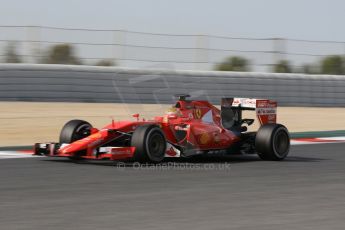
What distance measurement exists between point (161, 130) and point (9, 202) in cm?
297

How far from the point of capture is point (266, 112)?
1028 centimetres

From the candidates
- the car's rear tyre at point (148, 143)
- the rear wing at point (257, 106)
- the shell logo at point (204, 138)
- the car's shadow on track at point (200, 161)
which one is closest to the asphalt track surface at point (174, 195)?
the car's shadow on track at point (200, 161)

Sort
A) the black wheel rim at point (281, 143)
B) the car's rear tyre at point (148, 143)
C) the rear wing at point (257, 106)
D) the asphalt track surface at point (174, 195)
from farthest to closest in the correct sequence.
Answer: the rear wing at point (257, 106) → the black wheel rim at point (281, 143) → the car's rear tyre at point (148, 143) → the asphalt track surface at point (174, 195)

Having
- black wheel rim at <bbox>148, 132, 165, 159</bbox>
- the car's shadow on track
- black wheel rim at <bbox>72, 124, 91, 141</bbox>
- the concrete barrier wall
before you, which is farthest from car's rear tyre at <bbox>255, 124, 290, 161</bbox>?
the concrete barrier wall

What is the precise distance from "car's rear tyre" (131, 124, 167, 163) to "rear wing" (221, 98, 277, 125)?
1644mm

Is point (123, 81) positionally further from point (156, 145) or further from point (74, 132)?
point (156, 145)

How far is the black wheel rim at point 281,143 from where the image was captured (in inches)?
389

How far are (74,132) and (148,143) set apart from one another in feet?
3.87

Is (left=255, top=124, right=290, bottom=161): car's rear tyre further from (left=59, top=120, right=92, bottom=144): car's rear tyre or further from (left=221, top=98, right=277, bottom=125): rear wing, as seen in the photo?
(left=59, top=120, right=92, bottom=144): car's rear tyre

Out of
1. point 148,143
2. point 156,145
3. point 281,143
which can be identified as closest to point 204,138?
point 156,145

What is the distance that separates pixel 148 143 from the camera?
341 inches

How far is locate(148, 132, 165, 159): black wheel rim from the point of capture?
28.7ft

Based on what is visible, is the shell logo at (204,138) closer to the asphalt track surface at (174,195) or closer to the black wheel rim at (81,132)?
the asphalt track surface at (174,195)

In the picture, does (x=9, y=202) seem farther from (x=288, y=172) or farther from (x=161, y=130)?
(x=288, y=172)
